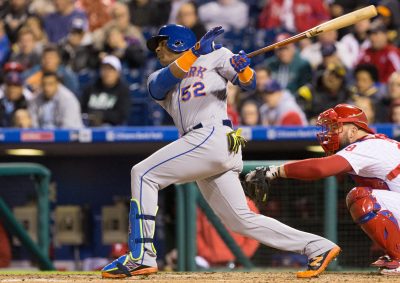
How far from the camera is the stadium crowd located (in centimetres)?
977

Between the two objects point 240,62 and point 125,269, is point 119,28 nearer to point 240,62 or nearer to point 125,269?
point 240,62

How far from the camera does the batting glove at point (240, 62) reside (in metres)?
5.71

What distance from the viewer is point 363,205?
19.2ft

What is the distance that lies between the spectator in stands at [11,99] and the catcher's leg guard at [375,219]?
196 inches

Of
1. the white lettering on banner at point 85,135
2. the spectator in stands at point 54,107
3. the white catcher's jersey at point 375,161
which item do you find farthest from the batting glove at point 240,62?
the spectator in stands at point 54,107

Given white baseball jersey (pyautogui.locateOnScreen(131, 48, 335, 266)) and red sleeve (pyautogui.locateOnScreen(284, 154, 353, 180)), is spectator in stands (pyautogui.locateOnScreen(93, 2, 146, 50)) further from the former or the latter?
red sleeve (pyautogui.locateOnScreen(284, 154, 353, 180))

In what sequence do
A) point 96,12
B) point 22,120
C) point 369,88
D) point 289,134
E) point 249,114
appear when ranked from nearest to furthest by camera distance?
point 289,134, point 249,114, point 22,120, point 369,88, point 96,12

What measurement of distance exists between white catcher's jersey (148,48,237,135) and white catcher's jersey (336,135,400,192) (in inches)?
29.4

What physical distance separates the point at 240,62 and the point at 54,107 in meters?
4.46

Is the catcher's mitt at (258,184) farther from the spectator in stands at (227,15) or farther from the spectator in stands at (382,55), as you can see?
the spectator in stands at (227,15)

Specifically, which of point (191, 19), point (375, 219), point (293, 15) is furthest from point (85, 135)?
Result: point (293, 15)

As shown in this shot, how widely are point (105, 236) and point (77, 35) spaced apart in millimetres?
3656

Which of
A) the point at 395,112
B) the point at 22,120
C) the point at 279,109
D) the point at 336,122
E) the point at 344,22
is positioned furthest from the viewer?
the point at 22,120

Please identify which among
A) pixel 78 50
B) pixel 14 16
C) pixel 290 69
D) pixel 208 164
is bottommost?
pixel 208 164
